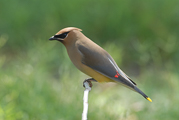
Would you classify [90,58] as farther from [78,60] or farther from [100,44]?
[100,44]

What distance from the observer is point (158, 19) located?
7703 mm

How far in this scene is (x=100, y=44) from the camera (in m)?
7.27

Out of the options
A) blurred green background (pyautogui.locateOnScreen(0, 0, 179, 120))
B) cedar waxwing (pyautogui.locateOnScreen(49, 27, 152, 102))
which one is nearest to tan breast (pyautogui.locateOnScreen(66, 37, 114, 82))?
→ cedar waxwing (pyautogui.locateOnScreen(49, 27, 152, 102))

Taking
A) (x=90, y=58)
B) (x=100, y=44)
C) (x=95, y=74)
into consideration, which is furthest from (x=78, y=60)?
(x=100, y=44)

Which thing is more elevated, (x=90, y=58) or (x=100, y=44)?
(x=100, y=44)

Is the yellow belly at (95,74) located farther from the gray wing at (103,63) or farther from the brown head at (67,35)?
the brown head at (67,35)

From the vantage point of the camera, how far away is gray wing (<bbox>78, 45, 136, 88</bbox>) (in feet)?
9.27

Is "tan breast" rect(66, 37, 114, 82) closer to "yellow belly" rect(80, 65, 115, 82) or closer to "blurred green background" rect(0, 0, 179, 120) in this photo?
"yellow belly" rect(80, 65, 115, 82)

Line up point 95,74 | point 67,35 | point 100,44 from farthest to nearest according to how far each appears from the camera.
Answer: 1. point 100,44
2. point 95,74
3. point 67,35

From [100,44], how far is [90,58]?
172 inches

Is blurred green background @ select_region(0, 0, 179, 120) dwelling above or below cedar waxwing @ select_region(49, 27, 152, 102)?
above

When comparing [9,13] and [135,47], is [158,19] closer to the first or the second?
[135,47]

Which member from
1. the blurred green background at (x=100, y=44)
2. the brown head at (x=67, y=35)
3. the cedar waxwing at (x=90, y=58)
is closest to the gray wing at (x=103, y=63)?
the cedar waxwing at (x=90, y=58)

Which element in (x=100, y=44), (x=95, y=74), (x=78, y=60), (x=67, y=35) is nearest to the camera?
(x=67, y=35)
